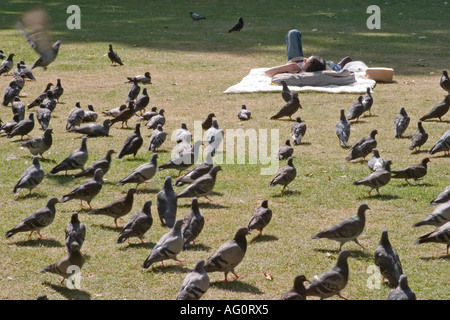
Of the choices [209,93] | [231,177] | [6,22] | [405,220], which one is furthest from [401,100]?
[6,22]

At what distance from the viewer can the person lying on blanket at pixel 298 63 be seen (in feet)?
63.4

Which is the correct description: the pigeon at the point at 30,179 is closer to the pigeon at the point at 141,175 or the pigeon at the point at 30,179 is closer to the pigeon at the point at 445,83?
the pigeon at the point at 141,175

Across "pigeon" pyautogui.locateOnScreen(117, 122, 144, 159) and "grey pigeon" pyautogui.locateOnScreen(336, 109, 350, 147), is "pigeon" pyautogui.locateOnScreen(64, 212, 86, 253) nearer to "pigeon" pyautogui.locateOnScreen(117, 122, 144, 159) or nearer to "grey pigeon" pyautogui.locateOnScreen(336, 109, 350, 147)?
"pigeon" pyautogui.locateOnScreen(117, 122, 144, 159)

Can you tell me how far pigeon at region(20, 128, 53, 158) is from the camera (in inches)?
523

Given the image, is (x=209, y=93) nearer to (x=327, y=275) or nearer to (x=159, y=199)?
(x=159, y=199)

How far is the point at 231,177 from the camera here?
12.6 metres

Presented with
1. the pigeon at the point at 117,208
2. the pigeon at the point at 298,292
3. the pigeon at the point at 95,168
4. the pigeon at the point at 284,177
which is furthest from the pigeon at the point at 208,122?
the pigeon at the point at 298,292

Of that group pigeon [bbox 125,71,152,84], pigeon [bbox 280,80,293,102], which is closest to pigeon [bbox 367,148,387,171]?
pigeon [bbox 280,80,293,102]

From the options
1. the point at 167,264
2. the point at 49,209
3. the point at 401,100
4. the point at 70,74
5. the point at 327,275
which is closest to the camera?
the point at 327,275

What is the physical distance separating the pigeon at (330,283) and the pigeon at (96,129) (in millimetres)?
8172

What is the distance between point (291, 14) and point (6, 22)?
11.3m

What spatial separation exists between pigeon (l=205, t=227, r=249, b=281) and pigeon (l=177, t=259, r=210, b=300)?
49 cm

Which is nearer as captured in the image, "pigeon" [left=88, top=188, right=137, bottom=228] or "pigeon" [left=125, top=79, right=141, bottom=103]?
"pigeon" [left=88, top=188, right=137, bottom=228]

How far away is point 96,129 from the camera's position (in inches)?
595
